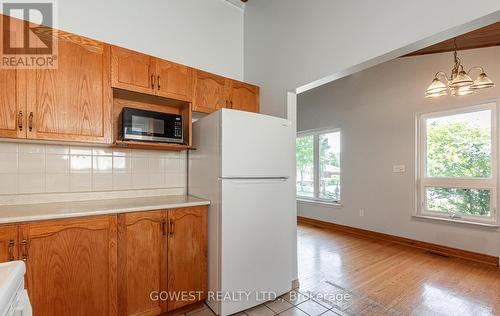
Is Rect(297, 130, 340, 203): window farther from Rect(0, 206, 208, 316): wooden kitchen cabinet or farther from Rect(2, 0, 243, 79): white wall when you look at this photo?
Rect(0, 206, 208, 316): wooden kitchen cabinet

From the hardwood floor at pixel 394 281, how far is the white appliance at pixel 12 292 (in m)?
2.07

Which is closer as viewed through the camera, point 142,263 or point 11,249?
point 11,249

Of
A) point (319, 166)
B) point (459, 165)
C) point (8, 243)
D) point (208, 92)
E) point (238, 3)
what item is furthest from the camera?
point (319, 166)

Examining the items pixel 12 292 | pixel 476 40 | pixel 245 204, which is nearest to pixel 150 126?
pixel 245 204

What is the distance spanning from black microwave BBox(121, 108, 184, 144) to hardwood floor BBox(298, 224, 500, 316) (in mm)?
1934

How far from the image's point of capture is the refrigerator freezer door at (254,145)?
1881 millimetres

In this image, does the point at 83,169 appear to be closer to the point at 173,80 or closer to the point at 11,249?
the point at 11,249

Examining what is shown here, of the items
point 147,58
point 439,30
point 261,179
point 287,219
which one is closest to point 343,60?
point 439,30

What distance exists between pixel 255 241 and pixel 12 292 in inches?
61.5

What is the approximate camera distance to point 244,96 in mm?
2643

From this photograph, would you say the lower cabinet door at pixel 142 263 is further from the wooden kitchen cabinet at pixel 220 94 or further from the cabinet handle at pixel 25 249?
the wooden kitchen cabinet at pixel 220 94

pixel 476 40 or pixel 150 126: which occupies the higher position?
pixel 476 40

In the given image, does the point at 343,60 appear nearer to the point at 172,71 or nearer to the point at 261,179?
the point at 261,179

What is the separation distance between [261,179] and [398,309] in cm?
157
